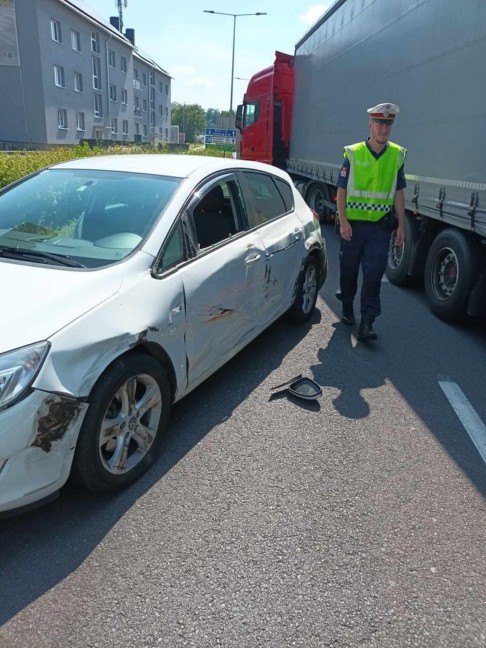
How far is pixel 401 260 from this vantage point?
6.67 meters

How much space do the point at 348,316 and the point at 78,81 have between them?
1588 inches

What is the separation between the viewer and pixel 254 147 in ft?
50.7

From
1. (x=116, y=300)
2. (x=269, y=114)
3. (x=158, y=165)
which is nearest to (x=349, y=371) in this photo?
(x=158, y=165)

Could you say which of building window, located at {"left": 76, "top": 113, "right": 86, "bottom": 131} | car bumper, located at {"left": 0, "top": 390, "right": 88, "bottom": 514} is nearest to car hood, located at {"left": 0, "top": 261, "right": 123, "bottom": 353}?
car bumper, located at {"left": 0, "top": 390, "right": 88, "bottom": 514}

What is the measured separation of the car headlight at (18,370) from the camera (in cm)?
203

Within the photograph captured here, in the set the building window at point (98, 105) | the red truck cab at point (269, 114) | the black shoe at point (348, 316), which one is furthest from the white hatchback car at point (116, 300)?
the building window at point (98, 105)

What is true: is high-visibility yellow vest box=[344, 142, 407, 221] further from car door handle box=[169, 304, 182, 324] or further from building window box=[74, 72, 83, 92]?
building window box=[74, 72, 83, 92]

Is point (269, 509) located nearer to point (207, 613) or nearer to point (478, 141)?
point (207, 613)

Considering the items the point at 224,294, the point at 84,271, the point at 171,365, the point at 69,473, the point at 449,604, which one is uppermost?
the point at 84,271

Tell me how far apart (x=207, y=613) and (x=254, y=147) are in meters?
14.9

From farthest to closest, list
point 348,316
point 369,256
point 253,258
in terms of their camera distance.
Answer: point 348,316 → point 369,256 → point 253,258

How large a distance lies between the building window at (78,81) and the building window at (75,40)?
1.65 metres

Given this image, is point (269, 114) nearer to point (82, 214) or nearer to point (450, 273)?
point (450, 273)

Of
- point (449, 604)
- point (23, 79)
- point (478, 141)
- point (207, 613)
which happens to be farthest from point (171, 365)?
point (23, 79)
